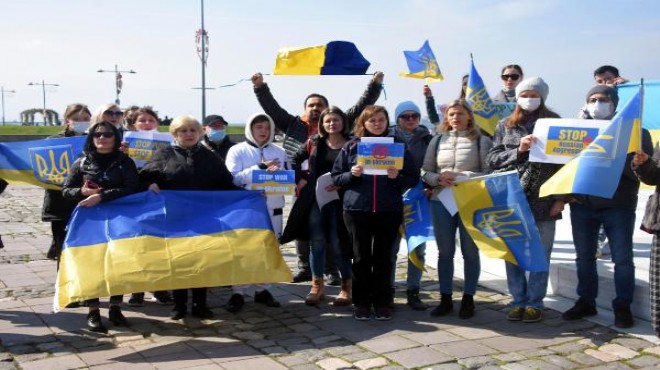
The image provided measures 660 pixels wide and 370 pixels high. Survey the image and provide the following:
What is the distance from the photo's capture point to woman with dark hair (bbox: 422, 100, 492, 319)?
5.74 metres

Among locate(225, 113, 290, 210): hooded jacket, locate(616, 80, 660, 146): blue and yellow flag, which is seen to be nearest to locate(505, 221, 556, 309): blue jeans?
locate(225, 113, 290, 210): hooded jacket

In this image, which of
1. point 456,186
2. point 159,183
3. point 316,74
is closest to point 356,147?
point 456,186

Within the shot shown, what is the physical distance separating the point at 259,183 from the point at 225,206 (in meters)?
0.39

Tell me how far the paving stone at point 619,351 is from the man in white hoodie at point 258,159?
2.91m

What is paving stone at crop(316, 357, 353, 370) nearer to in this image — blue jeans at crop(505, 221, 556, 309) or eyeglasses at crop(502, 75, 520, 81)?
blue jeans at crop(505, 221, 556, 309)

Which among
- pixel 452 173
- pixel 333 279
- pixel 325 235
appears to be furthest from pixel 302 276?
pixel 452 173

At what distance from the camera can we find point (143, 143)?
250 inches

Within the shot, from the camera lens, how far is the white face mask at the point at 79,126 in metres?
6.52

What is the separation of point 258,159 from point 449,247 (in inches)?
78.0

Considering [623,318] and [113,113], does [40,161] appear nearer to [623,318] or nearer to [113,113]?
[113,113]

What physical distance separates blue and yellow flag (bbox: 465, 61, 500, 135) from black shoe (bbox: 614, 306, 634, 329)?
3303 mm

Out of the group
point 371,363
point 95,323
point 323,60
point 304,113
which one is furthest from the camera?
point 323,60

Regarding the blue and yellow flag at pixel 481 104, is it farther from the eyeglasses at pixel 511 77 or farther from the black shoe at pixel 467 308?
the black shoe at pixel 467 308

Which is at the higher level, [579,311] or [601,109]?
[601,109]
